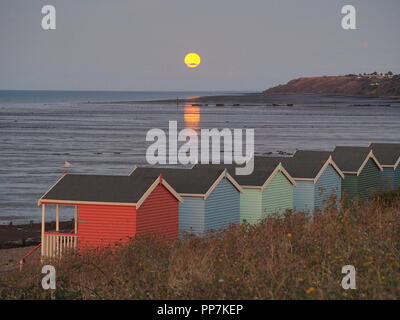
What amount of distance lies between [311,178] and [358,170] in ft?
13.1

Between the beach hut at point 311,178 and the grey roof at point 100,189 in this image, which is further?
the beach hut at point 311,178

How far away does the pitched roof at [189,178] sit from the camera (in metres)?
23.3

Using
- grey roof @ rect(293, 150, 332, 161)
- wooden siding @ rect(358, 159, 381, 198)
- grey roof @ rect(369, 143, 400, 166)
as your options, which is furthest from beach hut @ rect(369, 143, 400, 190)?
grey roof @ rect(293, 150, 332, 161)

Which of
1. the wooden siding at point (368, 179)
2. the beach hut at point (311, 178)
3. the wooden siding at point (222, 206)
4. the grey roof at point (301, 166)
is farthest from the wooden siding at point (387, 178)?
the wooden siding at point (222, 206)

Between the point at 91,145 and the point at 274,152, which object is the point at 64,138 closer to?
the point at 91,145

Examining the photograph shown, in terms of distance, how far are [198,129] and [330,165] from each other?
66.6 metres

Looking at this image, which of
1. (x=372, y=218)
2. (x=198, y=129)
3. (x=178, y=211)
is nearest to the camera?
(x=372, y=218)

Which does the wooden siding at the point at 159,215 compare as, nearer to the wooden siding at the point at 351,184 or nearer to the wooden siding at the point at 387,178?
the wooden siding at the point at 351,184

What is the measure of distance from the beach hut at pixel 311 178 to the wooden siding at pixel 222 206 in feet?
8.28

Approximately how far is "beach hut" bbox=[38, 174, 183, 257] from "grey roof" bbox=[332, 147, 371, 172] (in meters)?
10.8

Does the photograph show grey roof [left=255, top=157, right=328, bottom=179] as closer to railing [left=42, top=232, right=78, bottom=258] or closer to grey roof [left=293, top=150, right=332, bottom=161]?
grey roof [left=293, top=150, right=332, bottom=161]

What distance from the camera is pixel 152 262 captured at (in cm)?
1259

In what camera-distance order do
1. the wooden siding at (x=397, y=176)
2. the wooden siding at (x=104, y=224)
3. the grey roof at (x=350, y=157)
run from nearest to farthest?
the wooden siding at (x=104, y=224)
the grey roof at (x=350, y=157)
the wooden siding at (x=397, y=176)
